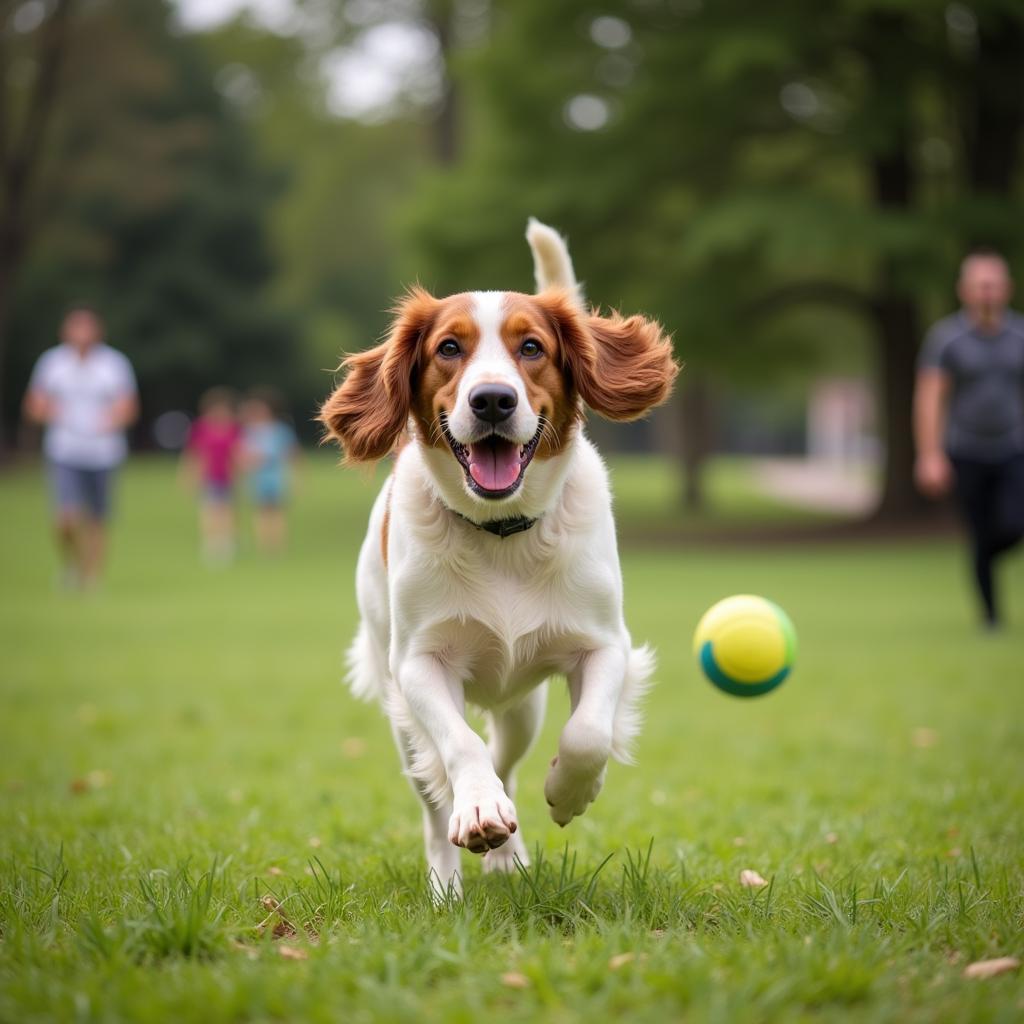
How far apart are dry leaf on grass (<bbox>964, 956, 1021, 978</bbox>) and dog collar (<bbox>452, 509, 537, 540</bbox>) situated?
1.66m

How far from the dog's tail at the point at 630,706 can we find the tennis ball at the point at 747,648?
0.64 metres

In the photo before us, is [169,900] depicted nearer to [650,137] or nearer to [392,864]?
[392,864]

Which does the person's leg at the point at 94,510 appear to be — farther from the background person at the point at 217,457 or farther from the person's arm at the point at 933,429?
the person's arm at the point at 933,429

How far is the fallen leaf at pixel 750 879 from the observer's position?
365 centimetres

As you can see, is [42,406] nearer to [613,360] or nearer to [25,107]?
[613,360]

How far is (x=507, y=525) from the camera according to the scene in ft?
12.3

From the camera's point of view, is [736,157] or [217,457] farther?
[736,157]

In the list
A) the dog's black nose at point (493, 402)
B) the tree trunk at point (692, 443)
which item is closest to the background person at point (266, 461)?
the tree trunk at point (692, 443)

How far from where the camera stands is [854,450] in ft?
244

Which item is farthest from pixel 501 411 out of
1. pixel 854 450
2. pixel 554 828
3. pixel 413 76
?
pixel 854 450

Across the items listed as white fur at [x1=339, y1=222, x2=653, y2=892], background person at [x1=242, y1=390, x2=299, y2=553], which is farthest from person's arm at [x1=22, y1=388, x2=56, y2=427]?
white fur at [x1=339, y1=222, x2=653, y2=892]

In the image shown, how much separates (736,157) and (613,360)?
65.4 feet

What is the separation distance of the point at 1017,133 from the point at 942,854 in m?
21.0

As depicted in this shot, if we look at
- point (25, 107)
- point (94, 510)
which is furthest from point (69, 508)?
point (25, 107)
